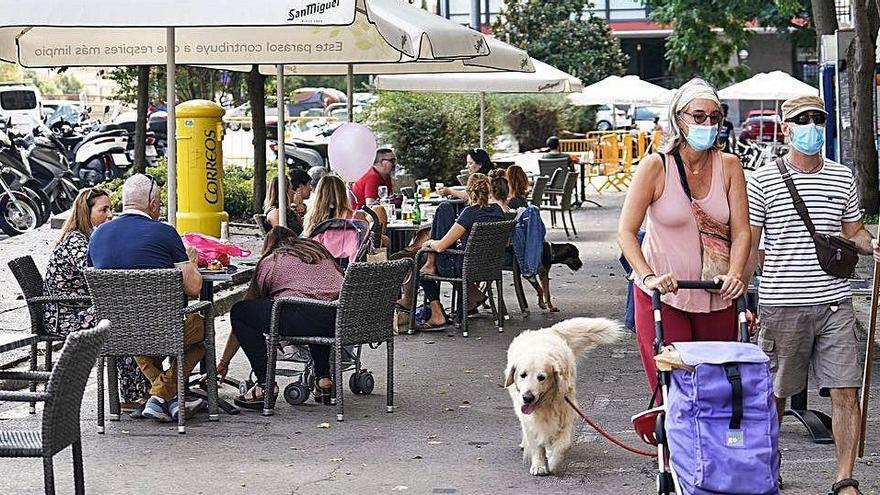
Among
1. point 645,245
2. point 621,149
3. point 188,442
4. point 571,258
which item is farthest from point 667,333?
point 621,149

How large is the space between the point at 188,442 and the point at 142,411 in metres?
0.67

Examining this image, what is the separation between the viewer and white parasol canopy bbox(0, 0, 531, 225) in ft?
29.4

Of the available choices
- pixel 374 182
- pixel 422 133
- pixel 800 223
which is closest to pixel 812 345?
pixel 800 223

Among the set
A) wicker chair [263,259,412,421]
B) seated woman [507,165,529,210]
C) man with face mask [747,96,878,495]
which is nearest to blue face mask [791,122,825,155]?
man with face mask [747,96,878,495]

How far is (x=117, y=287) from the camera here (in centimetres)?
815

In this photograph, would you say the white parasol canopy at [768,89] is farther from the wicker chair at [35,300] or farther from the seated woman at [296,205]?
the wicker chair at [35,300]

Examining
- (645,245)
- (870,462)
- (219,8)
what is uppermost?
(219,8)

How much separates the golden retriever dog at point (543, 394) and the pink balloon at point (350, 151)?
613 cm

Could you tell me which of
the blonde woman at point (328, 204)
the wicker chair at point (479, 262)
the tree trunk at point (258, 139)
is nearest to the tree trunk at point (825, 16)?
the tree trunk at point (258, 139)

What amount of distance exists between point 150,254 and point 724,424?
4.19 meters

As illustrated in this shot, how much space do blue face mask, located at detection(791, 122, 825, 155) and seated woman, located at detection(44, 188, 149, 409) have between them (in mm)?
4367

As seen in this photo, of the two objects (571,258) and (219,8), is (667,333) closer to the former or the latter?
(219,8)

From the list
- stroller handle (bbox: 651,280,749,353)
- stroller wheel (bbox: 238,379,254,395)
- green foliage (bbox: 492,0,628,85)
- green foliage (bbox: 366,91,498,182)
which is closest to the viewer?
stroller handle (bbox: 651,280,749,353)

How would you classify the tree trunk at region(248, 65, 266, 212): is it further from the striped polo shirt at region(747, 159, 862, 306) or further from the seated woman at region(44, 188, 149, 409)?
the striped polo shirt at region(747, 159, 862, 306)
